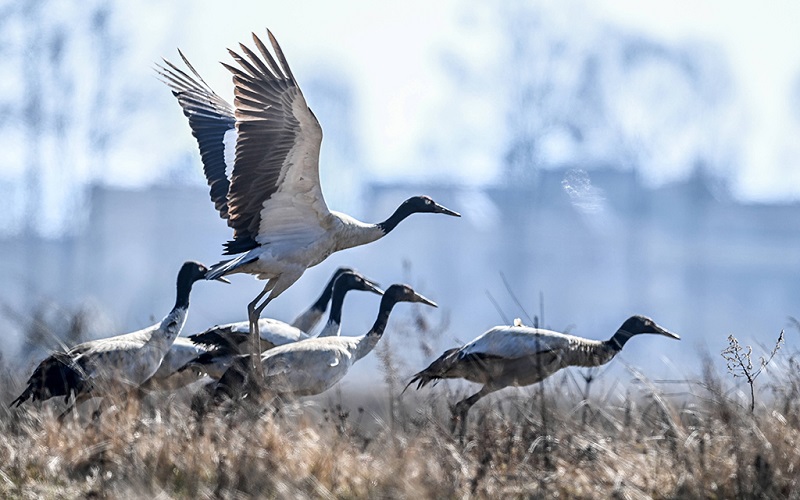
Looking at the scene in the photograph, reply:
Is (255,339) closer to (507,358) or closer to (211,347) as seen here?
(211,347)

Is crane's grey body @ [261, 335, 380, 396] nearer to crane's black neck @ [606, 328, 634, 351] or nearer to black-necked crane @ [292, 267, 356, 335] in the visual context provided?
crane's black neck @ [606, 328, 634, 351]

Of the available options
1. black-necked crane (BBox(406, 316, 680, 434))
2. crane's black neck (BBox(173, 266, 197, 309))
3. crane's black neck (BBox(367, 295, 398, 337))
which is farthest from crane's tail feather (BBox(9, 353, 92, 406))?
black-necked crane (BBox(406, 316, 680, 434))

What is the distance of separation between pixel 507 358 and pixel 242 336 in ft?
7.30

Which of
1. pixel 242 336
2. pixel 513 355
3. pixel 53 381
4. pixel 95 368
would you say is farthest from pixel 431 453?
pixel 242 336

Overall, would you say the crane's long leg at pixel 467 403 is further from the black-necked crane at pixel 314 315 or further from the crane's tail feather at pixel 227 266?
the black-necked crane at pixel 314 315

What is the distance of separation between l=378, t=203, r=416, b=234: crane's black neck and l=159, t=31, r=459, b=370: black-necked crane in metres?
0.01

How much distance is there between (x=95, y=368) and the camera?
361 inches

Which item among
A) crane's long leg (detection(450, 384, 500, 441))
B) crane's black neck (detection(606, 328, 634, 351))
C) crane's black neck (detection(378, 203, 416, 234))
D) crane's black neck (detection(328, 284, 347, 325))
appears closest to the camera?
crane's long leg (detection(450, 384, 500, 441))

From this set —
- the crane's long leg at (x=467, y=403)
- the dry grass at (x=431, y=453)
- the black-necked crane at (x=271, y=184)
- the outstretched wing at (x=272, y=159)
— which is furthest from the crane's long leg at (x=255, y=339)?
the crane's long leg at (x=467, y=403)

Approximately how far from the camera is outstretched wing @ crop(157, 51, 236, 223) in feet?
35.7

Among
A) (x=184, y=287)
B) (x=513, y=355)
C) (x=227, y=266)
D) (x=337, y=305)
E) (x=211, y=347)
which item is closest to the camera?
(x=513, y=355)

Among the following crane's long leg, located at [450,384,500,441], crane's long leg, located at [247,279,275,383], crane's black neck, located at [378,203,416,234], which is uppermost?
crane's black neck, located at [378,203,416,234]

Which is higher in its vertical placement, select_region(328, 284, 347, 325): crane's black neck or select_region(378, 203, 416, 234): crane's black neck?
select_region(378, 203, 416, 234): crane's black neck

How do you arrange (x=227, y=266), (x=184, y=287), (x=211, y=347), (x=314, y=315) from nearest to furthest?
(x=227, y=266)
(x=211, y=347)
(x=184, y=287)
(x=314, y=315)
